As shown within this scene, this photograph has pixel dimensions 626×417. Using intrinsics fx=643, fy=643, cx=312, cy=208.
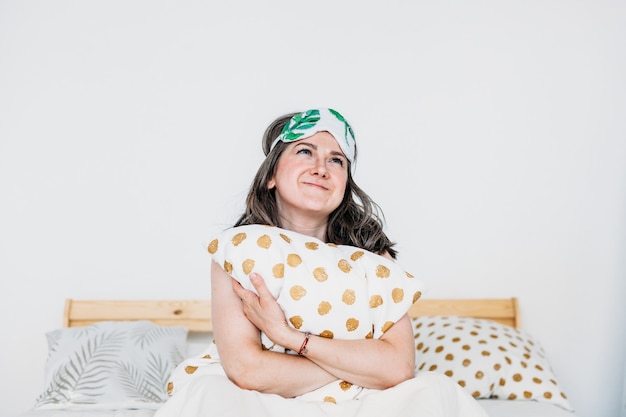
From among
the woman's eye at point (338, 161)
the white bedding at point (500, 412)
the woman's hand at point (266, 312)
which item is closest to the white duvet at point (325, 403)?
the woman's hand at point (266, 312)

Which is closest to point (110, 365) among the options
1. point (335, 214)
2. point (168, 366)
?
point (168, 366)

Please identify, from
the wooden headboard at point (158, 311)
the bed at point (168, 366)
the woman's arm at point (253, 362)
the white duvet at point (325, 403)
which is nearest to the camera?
the white duvet at point (325, 403)

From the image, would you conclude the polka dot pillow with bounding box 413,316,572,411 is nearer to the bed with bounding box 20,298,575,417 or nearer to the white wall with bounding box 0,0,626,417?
the bed with bounding box 20,298,575,417

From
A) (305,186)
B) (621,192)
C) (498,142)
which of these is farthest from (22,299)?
(621,192)

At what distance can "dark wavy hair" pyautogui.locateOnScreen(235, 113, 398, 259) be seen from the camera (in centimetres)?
160

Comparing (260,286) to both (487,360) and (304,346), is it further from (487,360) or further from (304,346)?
(487,360)

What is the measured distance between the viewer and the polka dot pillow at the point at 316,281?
1278mm

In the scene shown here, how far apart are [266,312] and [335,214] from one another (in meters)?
0.49

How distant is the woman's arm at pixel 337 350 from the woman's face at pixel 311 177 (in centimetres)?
30

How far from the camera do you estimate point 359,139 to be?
2717 mm

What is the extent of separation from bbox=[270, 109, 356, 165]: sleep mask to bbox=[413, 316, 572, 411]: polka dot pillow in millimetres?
899

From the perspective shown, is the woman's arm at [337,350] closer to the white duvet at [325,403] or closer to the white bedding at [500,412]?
the white duvet at [325,403]

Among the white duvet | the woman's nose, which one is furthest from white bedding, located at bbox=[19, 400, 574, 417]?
the woman's nose

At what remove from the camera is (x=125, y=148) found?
2711 mm
